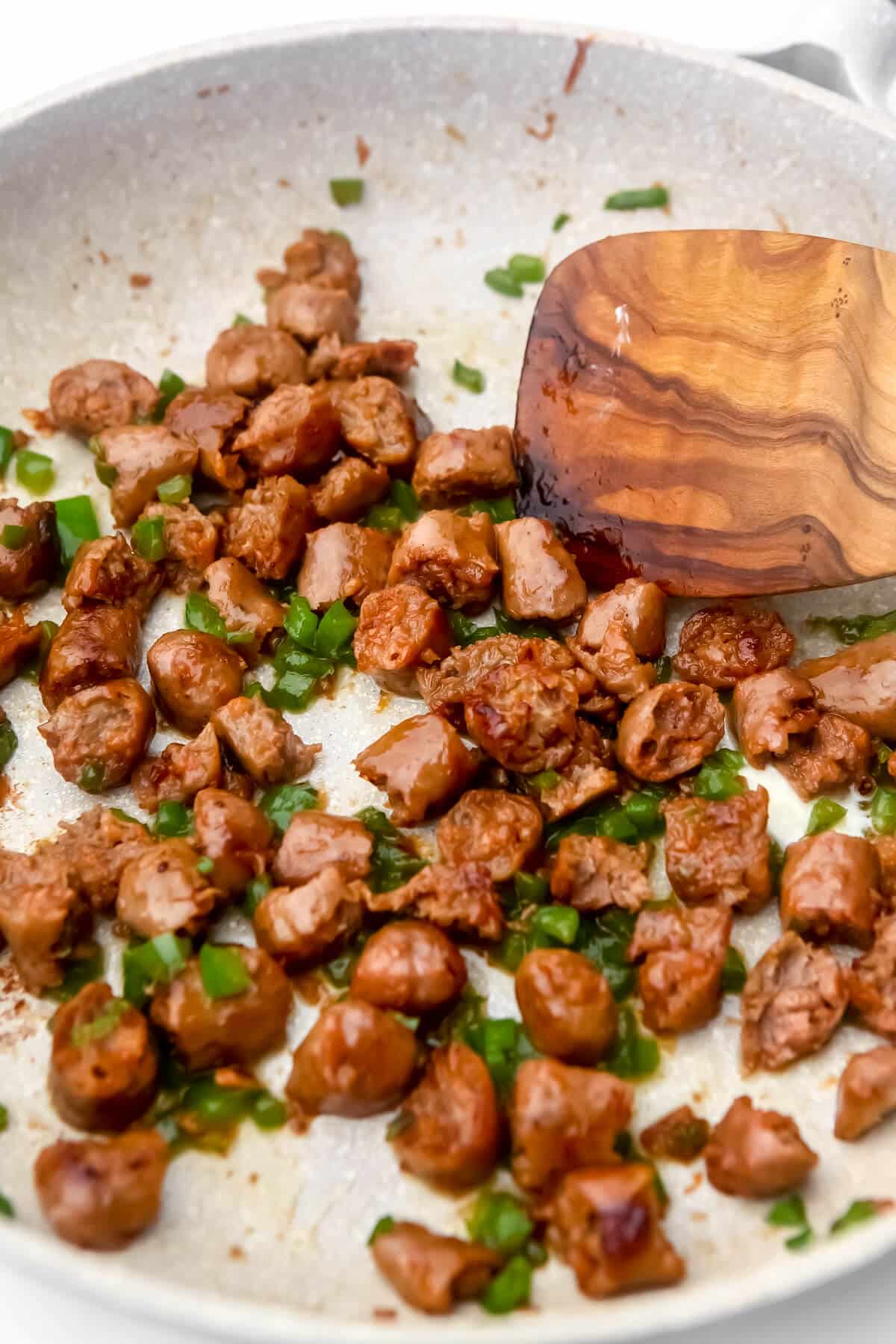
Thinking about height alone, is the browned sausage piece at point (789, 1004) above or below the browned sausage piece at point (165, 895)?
below

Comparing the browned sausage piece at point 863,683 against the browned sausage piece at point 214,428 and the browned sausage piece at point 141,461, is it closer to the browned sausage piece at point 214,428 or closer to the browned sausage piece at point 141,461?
the browned sausage piece at point 214,428

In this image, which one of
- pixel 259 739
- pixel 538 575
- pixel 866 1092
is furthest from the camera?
pixel 538 575

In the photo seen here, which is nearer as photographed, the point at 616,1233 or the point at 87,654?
the point at 616,1233

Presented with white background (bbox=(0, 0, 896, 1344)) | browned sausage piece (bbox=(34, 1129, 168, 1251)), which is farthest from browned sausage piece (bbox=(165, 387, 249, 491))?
browned sausage piece (bbox=(34, 1129, 168, 1251))

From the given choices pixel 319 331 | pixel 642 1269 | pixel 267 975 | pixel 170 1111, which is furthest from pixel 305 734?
pixel 642 1269

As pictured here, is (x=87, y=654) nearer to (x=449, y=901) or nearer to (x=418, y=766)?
(x=418, y=766)

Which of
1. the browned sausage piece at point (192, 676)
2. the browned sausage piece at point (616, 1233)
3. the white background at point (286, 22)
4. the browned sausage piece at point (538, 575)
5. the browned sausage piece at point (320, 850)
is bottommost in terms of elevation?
the browned sausage piece at point (616, 1233)

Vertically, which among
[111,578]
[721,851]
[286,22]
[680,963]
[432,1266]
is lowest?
[432,1266]

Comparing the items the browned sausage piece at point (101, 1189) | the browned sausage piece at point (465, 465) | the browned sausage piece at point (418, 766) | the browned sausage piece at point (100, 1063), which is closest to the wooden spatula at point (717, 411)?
the browned sausage piece at point (465, 465)

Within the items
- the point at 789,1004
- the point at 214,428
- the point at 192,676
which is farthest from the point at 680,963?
the point at 214,428
